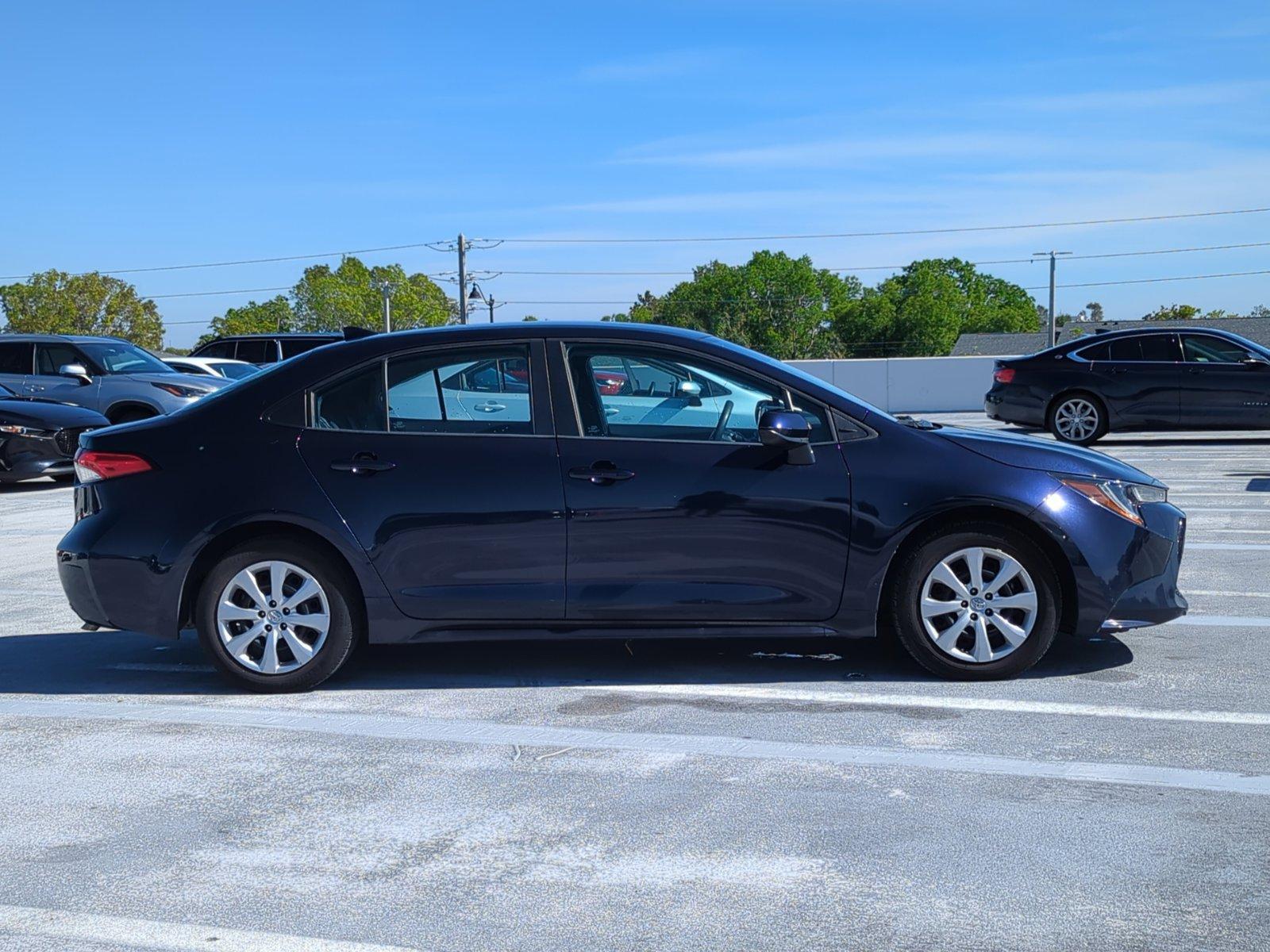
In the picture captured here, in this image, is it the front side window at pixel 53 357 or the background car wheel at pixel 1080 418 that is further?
the front side window at pixel 53 357

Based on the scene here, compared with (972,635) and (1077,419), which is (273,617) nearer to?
(972,635)

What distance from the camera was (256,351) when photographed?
27.4 meters

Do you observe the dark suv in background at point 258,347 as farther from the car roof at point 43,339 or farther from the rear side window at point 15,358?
the rear side window at point 15,358

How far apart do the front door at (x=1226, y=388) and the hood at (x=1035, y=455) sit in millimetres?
13071

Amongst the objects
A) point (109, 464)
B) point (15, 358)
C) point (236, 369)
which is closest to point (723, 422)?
point (109, 464)

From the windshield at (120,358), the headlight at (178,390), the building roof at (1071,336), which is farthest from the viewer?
the building roof at (1071,336)

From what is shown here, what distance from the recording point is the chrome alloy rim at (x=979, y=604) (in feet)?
18.4

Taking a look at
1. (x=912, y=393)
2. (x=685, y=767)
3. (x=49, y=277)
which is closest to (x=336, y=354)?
(x=685, y=767)

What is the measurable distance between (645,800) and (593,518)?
1589 millimetres

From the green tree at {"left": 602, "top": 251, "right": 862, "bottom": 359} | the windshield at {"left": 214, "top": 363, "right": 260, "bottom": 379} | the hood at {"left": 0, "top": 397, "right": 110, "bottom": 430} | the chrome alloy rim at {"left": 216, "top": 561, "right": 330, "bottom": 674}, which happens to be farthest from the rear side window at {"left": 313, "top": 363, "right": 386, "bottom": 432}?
the green tree at {"left": 602, "top": 251, "right": 862, "bottom": 359}

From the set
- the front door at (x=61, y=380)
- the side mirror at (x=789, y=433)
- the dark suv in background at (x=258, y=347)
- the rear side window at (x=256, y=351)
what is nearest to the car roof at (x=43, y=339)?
the front door at (x=61, y=380)

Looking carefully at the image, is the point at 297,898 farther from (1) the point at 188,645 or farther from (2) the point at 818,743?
(1) the point at 188,645

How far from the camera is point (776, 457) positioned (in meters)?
5.61

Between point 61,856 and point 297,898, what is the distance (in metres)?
0.83
